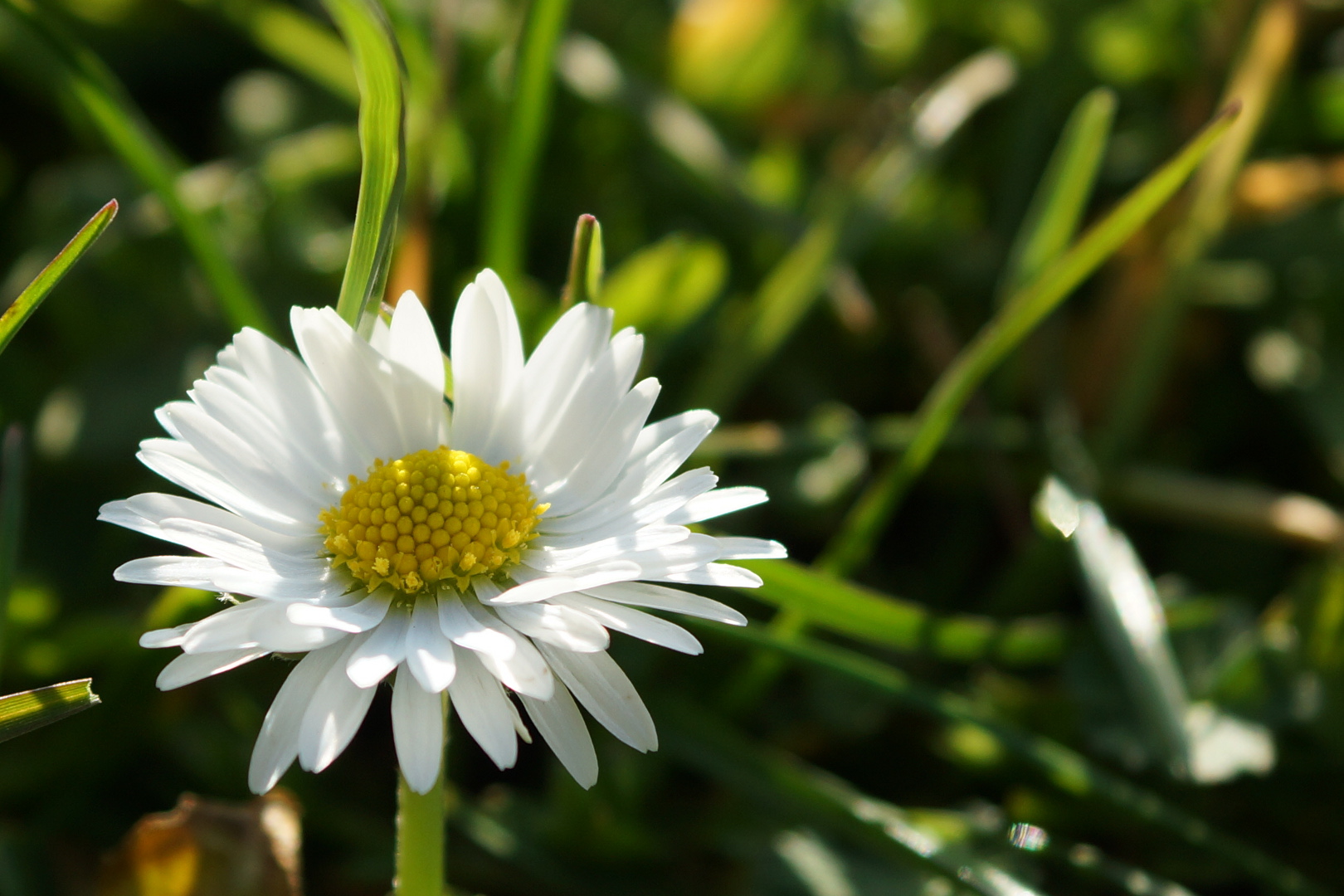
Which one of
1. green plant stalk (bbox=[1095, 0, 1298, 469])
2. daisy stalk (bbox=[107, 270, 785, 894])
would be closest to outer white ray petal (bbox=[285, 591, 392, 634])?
daisy stalk (bbox=[107, 270, 785, 894])

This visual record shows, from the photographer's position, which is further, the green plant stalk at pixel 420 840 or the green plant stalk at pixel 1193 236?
the green plant stalk at pixel 1193 236

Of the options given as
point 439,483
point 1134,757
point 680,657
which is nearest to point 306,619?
point 439,483

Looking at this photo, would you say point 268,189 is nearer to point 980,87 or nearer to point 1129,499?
point 980,87


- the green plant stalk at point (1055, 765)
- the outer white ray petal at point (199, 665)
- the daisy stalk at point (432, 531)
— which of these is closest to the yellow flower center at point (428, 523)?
the daisy stalk at point (432, 531)

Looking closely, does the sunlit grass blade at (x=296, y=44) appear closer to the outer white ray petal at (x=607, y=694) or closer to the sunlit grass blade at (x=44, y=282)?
the sunlit grass blade at (x=44, y=282)

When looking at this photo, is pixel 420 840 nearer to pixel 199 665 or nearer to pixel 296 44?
pixel 199 665

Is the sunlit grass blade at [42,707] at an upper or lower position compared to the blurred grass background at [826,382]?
lower

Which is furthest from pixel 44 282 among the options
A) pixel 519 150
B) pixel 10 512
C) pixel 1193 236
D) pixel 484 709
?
pixel 1193 236
